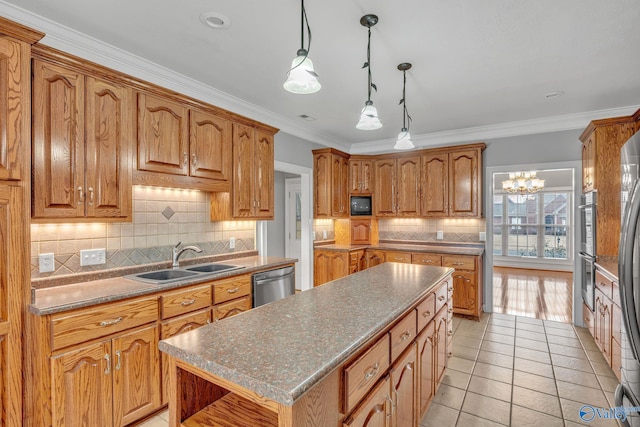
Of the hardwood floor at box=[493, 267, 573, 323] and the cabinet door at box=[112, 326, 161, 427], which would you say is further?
the hardwood floor at box=[493, 267, 573, 323]

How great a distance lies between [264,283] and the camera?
309 cm

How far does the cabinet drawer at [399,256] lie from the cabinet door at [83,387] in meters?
3.71

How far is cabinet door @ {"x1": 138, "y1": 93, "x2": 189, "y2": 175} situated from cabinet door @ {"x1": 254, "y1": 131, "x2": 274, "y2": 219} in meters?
0.84

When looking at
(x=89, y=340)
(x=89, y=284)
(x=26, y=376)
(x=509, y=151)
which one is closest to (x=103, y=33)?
(x=89, y=284)

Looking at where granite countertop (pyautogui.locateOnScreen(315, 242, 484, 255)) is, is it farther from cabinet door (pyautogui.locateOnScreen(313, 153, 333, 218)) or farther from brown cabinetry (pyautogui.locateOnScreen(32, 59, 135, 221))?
brown cabinetry (pyautogui.locateOnScreen(32, 59, 135, 221))

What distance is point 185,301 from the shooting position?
7.88ft

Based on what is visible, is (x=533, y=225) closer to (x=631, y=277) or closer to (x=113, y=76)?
(x=631, y=277)

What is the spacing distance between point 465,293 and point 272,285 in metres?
2.69

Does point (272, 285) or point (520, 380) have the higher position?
point (272, 285)

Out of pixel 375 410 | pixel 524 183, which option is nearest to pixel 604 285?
pixel 375 410

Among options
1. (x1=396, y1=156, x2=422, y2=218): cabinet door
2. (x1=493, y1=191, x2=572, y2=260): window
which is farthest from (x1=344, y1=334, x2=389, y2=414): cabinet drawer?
(x1=493, y1=191, x2=572, y2=260): window

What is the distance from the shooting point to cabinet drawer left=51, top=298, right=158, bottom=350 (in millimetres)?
1770

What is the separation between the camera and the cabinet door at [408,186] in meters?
4.96

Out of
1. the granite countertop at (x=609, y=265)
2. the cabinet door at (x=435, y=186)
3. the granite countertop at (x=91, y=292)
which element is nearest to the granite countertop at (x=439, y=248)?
the cabinet door at (x=435, y=186)
